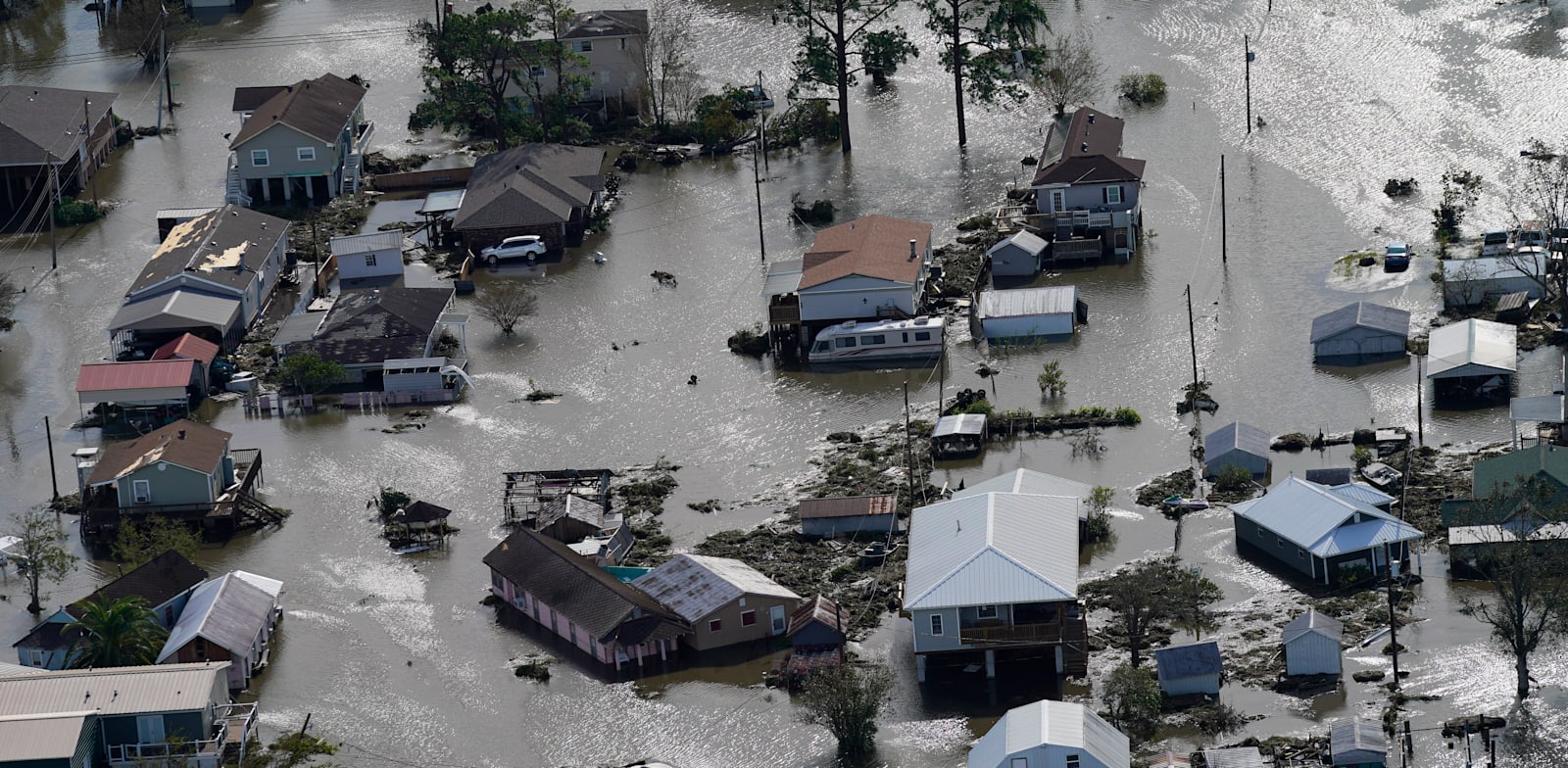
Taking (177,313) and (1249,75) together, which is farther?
(1249,75)

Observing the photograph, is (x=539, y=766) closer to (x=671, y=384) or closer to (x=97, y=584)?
(x=97, y=584)

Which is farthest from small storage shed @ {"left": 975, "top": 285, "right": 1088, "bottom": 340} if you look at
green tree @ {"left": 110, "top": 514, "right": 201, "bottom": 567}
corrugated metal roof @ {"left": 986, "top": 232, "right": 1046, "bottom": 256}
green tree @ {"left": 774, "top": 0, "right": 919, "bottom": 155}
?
green tree @ {"left": 110, "top": 514, "right": 201, "bottom": 567}

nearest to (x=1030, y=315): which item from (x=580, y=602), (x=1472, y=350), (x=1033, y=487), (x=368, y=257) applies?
(x=1472, y=350)

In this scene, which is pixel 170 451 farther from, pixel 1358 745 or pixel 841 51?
pixel 841 51

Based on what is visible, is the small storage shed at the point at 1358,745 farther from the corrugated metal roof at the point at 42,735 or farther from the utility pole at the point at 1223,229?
the utility pole at the point at 1223,229

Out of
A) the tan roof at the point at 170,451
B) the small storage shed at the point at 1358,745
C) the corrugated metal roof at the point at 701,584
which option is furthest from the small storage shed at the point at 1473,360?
the tan roof at the point at 170,451
